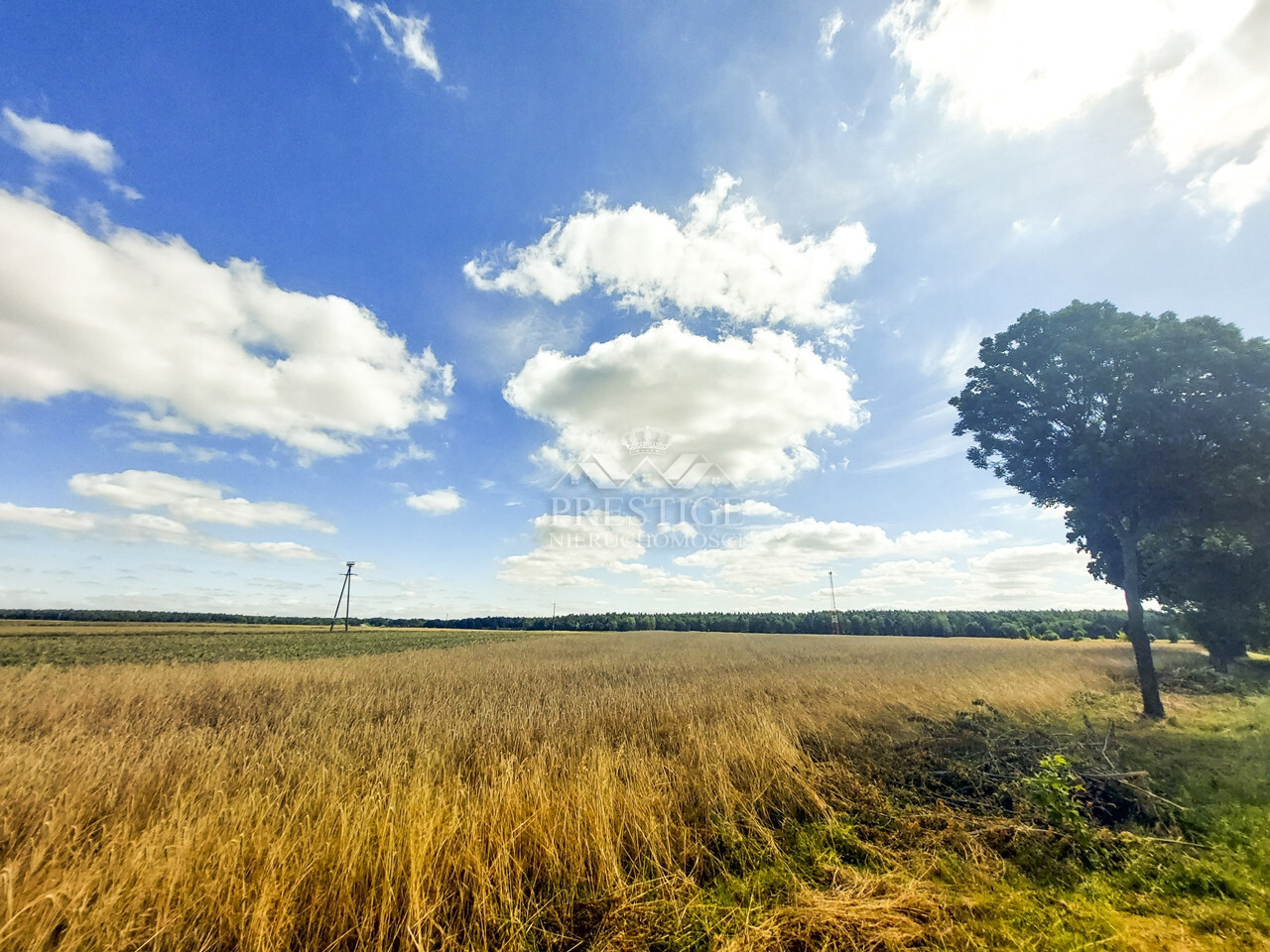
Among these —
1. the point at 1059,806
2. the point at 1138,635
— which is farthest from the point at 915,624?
the point at 1059,806

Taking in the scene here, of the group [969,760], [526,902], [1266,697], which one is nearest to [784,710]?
[969,760]

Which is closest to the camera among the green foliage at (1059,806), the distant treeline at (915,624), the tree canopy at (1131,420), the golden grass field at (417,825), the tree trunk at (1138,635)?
the golden grass field at (417,825)

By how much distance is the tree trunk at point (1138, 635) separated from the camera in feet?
38.7

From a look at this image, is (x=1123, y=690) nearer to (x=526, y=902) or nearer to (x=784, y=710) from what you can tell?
(x=784, y=710)

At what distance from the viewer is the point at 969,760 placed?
8.30 metres

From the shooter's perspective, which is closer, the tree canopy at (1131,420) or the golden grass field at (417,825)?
the golden grass field at (417,825)

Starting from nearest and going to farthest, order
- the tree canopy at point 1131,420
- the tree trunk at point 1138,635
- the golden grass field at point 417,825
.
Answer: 1. the golden grass field at point 417,825
2. the tree canopy at point 1131,420
3. the tree trunk at point 1138,635

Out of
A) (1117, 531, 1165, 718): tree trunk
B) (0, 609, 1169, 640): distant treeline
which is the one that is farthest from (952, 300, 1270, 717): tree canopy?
(0, 609, 1169, 640): distant treeline

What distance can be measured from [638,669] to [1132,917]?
663 inches

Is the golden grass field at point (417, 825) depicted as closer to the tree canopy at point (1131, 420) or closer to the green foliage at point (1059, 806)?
the green foliage at point (1059, 806)

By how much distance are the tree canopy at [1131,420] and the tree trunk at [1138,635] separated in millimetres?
32

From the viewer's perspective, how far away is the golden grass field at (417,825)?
3.68 m

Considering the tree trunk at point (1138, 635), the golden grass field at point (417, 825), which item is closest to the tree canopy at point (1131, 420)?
the tree trunk at point (1138, 635)

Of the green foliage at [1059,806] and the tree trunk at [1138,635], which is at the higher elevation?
the tree trunk at [1138,635]
